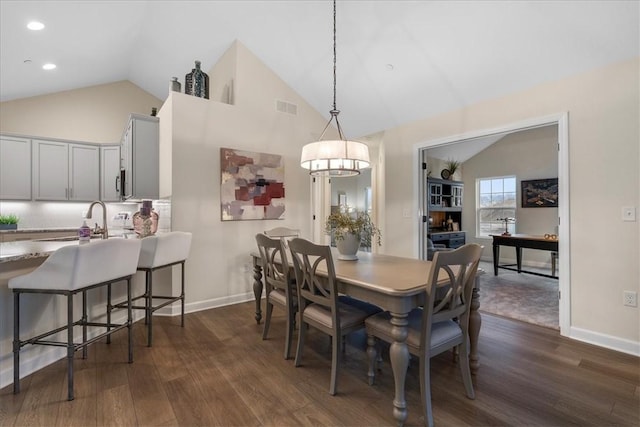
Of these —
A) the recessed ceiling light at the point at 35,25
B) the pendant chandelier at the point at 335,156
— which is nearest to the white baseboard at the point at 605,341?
the pendant chandelier at the point at 335,156

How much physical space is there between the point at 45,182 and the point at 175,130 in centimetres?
299

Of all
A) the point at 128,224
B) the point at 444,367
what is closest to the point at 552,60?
the point at 444,367

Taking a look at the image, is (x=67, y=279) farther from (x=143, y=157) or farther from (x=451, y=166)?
(x=451, y=166)

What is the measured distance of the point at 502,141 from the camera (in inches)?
264

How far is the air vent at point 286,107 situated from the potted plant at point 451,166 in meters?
4.09

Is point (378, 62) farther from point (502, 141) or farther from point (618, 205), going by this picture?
point (502, 141)

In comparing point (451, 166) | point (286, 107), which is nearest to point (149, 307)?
point (286, 107)

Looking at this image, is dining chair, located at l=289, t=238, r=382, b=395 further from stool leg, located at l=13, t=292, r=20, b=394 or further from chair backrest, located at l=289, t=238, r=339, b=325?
stool leg, located at l=13, t=292, r=20, b=394

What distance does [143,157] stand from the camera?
3.69 meters

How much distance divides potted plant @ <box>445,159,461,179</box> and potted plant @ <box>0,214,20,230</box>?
788 centimetres

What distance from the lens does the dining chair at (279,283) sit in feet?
7.66

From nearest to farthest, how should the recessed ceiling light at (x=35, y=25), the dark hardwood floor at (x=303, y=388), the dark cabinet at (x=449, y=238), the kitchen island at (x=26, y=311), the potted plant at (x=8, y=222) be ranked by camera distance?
the dark hardwood floor at (x=303, y=388) < the kitchen island at (x=26, y=311) < the recessed ceiling light at (x=35, y=25) < the potted plant at (x=8, y=222) < the dark cabinet at (x=449, y=238)

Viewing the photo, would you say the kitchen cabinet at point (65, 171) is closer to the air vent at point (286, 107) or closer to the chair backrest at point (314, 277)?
the air vent at point (286, 107)

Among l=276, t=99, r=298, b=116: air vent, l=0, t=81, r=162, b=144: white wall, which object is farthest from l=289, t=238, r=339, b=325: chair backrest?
l=0, t=81, r=162, b=144: white wall
